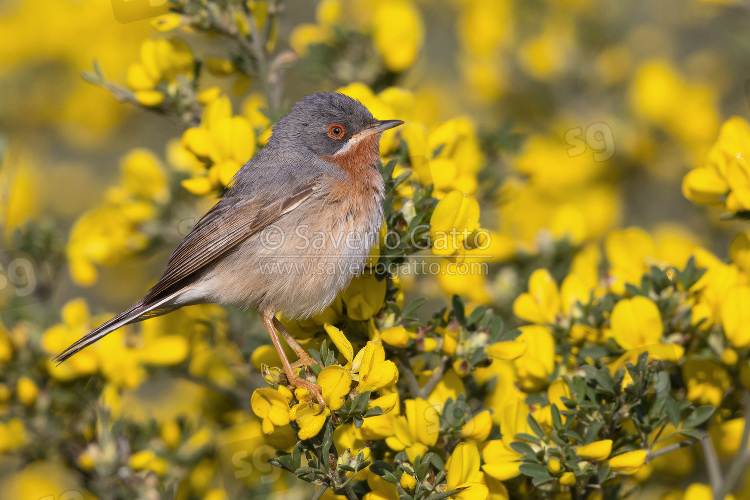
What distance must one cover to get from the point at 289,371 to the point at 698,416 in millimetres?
1801

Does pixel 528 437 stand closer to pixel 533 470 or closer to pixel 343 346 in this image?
pixel 533 470

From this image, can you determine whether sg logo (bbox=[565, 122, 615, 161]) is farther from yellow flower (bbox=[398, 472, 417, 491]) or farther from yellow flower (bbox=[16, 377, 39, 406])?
yellow flower (bbox=[16, 377, 39, 406])

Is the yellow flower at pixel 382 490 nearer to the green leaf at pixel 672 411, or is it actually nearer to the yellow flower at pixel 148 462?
the green leaf at pixel 672 411

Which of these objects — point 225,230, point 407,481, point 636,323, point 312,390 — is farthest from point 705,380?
point 225,230

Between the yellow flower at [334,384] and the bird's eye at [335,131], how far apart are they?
1.81m

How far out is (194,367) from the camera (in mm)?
4543

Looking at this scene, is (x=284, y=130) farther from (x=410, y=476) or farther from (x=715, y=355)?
(x=715, y=355)

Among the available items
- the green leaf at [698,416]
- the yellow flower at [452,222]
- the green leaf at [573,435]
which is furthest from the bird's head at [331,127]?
the green leaf at [698,416]

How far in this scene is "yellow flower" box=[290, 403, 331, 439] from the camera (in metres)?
2.76

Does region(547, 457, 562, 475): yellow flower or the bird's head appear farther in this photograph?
the bird's head

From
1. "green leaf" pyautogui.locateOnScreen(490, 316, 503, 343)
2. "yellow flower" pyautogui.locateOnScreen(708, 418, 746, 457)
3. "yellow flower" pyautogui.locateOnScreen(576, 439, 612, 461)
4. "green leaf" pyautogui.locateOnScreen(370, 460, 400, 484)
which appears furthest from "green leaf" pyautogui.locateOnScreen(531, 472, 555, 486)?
"yellow flower" pyautogui.locateOnScreen(708, 418, 746, 457)

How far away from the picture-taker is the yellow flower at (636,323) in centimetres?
320

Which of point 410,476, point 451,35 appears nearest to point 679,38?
point 451,35

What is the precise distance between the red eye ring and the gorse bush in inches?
9.1
